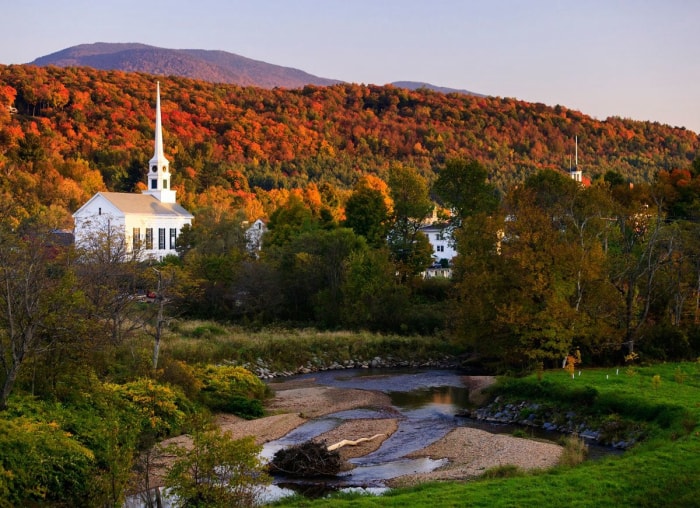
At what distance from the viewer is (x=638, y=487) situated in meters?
21.0

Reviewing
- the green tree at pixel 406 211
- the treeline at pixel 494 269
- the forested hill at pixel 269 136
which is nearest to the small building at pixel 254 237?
the treeline at pixel 494 269

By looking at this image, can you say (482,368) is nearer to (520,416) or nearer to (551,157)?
(520,416)

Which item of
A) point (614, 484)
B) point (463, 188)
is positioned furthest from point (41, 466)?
point (463, 188)

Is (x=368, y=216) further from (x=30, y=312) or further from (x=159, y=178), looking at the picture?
(x=30, y=312)

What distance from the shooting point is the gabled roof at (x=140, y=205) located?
77938 millimetres

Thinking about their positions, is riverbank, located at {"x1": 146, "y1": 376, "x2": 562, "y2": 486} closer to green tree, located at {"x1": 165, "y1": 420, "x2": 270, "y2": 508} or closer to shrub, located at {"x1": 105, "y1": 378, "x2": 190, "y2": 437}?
shrub, located at {"x1": 105, "y1": 378, "x2": 190, "y2": 437}

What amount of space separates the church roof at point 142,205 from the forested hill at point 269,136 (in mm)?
11189

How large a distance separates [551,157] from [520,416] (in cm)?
12566

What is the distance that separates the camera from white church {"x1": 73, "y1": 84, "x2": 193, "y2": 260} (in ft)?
252

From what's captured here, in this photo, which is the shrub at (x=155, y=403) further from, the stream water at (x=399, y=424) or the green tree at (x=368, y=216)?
the green tree at (x=368, y=216)

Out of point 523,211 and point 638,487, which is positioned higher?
point 523,211

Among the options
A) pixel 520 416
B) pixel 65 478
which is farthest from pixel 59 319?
pixel 520 416

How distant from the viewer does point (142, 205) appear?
80000mm

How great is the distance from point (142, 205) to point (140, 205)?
232 millimetres
